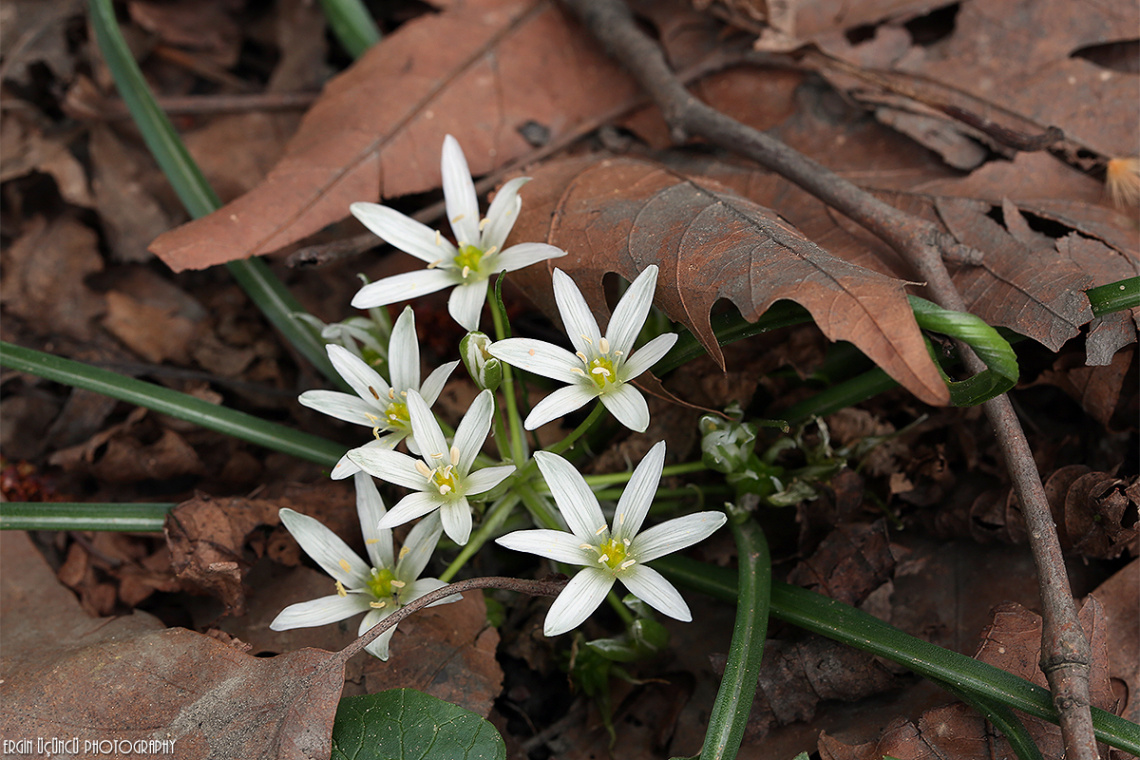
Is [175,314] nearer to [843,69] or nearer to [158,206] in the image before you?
[158,206]

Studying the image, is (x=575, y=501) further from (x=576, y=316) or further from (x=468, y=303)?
(x=468, y=303)

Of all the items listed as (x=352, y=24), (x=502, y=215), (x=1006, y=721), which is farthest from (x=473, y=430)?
(x=352, y=24)

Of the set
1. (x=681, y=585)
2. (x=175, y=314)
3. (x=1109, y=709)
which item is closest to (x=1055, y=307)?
(x=1109, y=709)

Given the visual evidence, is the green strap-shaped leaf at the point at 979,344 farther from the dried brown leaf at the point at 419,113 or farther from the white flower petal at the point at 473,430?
the dried brown leaf at the point at 419,113

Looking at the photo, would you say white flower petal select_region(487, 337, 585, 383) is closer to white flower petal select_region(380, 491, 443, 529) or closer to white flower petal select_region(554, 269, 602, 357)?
white flower petal select_region(554, 269, 602, 357)

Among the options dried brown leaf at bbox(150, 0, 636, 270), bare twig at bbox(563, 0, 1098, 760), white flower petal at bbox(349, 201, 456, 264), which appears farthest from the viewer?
dried brown leaf at bbox(150, 0, 636, 270)

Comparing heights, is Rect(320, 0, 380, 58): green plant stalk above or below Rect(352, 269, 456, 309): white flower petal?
above

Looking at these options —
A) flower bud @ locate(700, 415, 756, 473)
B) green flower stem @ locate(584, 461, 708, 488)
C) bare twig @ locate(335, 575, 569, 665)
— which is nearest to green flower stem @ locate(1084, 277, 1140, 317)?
flower bud @ locate(700, 415, 756, 473)
